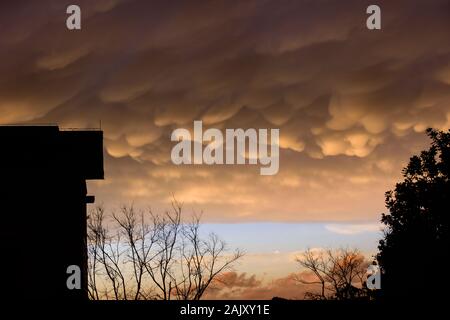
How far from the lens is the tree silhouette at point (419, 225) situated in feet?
121

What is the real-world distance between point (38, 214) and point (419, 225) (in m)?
24.3

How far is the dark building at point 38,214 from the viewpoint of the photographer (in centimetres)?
2431

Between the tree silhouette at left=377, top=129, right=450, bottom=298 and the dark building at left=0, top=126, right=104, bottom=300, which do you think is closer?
the dark building at left=0, top=126, right=104, bottom=300

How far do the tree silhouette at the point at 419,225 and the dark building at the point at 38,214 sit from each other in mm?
20425

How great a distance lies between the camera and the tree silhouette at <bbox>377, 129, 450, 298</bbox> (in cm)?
A: 3678

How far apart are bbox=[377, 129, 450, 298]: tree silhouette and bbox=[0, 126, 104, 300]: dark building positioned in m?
20.4

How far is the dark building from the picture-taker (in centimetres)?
2431

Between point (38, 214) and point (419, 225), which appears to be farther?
point (419, 225)

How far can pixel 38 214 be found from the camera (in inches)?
989

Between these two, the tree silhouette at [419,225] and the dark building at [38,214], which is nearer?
the dark building at [38,214]
